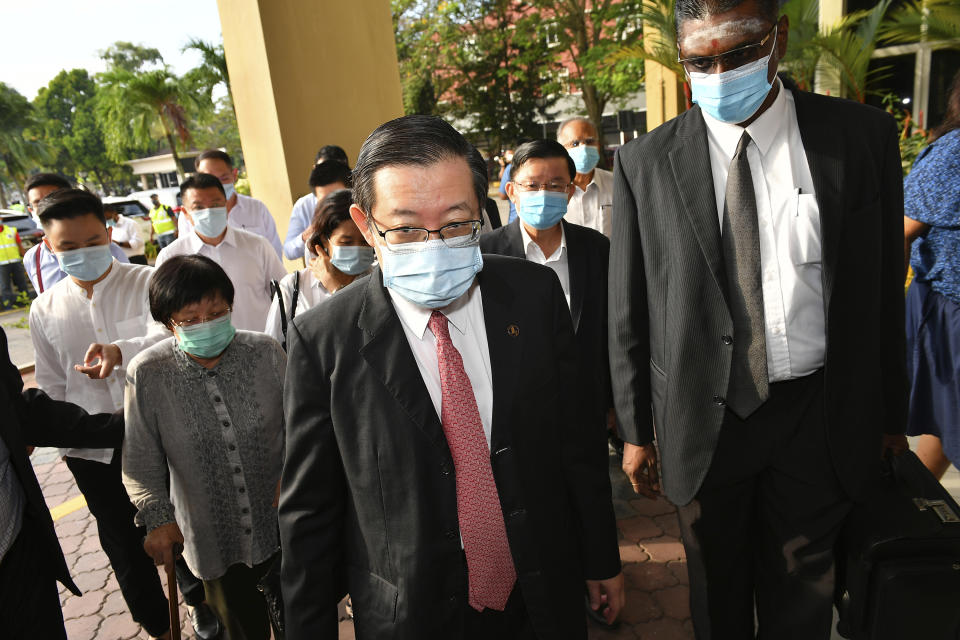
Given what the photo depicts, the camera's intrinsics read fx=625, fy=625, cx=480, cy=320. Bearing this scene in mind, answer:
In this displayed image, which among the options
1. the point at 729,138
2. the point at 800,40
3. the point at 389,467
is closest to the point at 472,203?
the point at 389,467

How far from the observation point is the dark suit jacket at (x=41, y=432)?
1979 millimetres

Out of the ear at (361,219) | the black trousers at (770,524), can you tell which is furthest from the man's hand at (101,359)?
the black trousers at (770,524)

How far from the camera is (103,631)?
10.1 feet

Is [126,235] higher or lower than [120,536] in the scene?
higher

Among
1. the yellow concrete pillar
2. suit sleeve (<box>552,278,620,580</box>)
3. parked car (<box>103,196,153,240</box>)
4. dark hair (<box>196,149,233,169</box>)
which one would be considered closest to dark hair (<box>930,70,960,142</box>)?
suit sleeve (<box>552,278,620,580</box>)

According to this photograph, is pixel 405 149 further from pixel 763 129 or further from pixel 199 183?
pixel 199 183

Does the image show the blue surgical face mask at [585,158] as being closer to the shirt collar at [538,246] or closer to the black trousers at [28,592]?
the shirt collar at [538,246]

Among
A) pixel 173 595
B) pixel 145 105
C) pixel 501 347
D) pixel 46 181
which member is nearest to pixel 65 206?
pixel 173 595

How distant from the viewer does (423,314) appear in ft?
4.92

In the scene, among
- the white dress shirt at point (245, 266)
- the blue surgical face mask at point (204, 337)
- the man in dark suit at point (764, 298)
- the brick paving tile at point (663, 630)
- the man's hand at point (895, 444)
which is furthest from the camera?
the white dress shirt at point (245, 266)

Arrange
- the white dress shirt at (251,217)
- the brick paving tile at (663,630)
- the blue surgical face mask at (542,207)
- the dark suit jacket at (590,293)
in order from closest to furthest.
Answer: the brick paving tile at (663,630) < the dark suit jacket at (590,293) < the blue surgical face mask at (542,207) < the white dress shirt at (251,217)

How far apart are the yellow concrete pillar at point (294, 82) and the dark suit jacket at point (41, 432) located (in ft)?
16.6

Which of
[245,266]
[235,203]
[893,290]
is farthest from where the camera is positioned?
[235,203]

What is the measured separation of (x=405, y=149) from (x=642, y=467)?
4.33 ft
